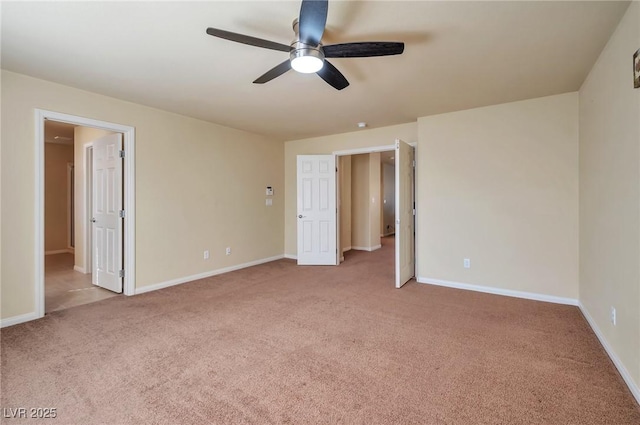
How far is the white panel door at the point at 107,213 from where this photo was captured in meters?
3.89

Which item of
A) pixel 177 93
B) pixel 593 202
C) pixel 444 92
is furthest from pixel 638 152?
pixel 177 93

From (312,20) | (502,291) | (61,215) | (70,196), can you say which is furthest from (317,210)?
(61,215)

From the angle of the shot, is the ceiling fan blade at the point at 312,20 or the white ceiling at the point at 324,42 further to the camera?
the white ceiling at the point at 324,42

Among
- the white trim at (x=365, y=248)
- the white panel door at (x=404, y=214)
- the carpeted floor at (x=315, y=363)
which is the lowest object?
the carpeted floor at (x=315, y=363)

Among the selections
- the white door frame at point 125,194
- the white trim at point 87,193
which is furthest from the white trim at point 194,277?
the white trim at point 87,193

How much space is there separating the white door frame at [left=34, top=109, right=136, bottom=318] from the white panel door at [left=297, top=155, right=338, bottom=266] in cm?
275

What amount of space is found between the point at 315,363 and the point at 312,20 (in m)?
2.30

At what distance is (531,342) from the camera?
8.38 ft

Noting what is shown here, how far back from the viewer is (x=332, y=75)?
237 centimetres

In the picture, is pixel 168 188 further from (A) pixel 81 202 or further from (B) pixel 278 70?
(B) pixel 278 70

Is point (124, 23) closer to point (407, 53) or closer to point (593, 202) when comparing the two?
point (407, 53)

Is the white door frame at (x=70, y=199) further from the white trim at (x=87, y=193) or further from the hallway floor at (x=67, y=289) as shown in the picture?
the white trim at (x=87, y=193)

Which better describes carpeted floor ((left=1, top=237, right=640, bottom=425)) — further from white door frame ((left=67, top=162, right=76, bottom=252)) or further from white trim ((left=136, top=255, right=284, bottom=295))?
white door frame ((left=67, top=162, right=76, bottom=252))

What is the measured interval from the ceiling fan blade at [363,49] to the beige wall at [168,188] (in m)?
3.04
